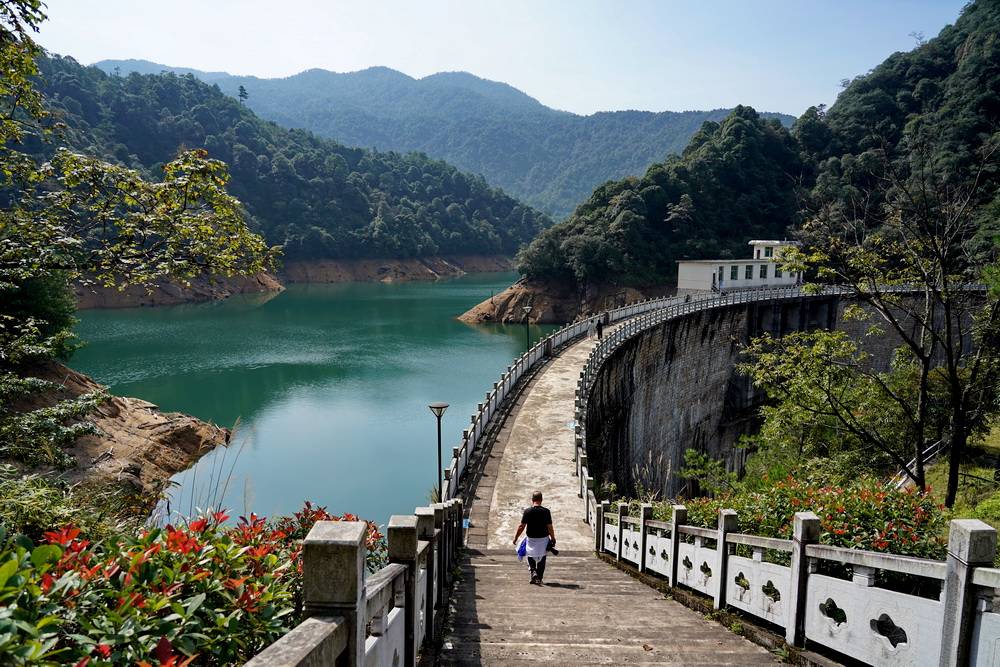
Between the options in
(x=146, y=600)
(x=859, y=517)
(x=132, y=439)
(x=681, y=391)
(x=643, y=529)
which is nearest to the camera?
(x=146, y=600)

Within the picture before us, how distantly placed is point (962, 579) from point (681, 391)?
107 ft

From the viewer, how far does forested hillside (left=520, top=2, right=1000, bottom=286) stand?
6016 cm

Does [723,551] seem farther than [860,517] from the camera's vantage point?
Yes

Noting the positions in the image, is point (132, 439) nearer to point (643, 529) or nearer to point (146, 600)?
point (643, 529)

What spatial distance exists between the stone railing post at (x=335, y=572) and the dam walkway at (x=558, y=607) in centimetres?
292

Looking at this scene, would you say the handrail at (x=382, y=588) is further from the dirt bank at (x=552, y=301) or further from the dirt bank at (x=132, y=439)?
the dirt bank at (x=552, y=301)

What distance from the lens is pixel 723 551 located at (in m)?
6.10

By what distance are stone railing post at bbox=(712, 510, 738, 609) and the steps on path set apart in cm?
26

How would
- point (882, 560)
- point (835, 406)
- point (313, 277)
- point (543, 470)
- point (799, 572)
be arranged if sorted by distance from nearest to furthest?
point (882, 560), point (799, 572), point (835, 406), point (543, 470), point (313, 277)

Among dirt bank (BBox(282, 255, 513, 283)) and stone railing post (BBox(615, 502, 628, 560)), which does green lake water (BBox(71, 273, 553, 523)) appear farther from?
dirt bank (BBox(282, 255, 513, 283))

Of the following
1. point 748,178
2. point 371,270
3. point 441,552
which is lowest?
point 441,552

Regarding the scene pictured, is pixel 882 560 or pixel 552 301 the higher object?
pixel 552 301

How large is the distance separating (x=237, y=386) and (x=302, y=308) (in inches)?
1403

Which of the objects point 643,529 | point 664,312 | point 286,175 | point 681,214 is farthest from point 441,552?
point 286,175
